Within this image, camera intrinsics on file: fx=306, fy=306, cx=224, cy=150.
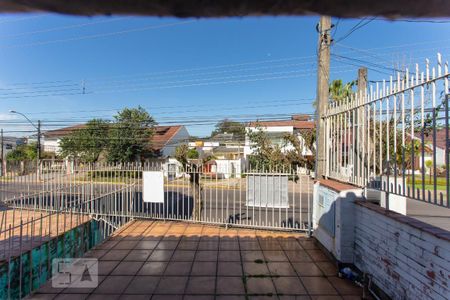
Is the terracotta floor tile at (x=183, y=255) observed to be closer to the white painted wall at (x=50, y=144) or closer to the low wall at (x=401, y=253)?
the low wall at (x=401, y=253)

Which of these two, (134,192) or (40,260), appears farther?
(134,192)

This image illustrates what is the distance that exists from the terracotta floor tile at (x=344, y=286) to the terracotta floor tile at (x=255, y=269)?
3.27 ft

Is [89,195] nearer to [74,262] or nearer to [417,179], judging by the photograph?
[74,262]

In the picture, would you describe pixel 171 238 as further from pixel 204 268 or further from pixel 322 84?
pixel 322 84

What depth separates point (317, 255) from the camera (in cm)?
573

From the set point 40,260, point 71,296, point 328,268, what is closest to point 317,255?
point 328,268

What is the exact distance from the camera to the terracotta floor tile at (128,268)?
4.91m

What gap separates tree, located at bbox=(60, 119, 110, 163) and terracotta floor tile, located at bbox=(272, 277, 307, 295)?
27730mm

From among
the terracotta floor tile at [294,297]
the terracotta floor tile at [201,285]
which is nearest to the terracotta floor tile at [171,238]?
the terracotta floor tile at [201,285]

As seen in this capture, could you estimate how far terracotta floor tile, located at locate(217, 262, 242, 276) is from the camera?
4832 millimetres

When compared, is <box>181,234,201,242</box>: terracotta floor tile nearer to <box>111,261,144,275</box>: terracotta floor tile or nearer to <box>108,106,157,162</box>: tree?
<box>111,261,144,275</box>: terracotta floor tile

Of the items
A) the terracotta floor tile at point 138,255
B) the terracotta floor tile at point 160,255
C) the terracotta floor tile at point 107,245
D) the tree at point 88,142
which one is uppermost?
the tree at point 88,142

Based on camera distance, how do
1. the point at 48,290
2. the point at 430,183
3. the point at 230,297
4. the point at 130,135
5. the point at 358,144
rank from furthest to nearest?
the point at 130,135 → the point at 358,144 → the point at 48,290 → the point at 230,297 → the point at 430,183

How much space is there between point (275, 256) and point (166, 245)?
2234 mm
